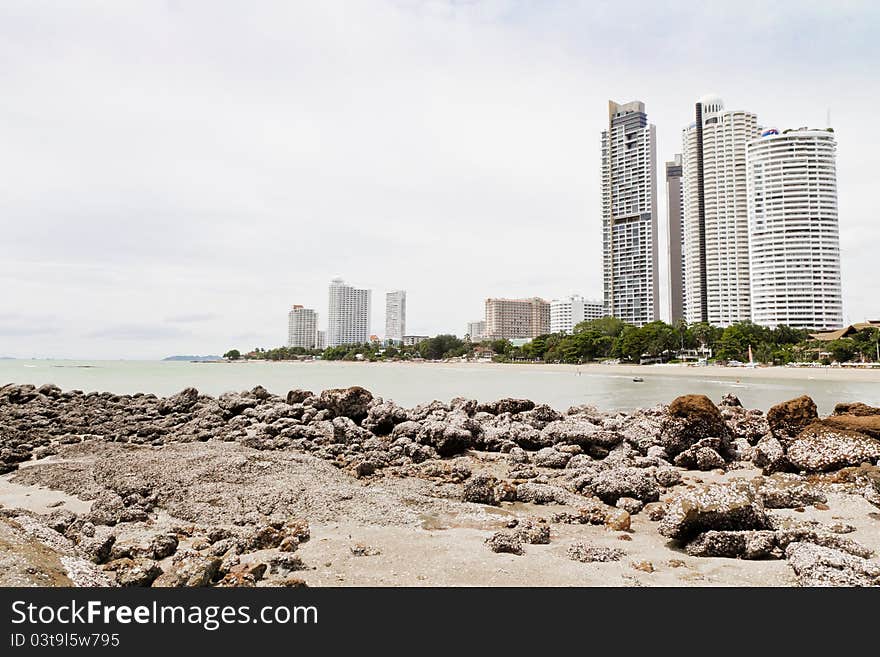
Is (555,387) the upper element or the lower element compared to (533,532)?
lower

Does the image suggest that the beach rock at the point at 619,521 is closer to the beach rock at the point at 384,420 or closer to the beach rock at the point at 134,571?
the beach rock at the point at 134,571

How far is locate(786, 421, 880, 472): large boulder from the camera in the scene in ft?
27.4

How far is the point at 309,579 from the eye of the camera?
4.51 m

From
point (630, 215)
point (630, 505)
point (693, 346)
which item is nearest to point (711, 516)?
point (630, 505)

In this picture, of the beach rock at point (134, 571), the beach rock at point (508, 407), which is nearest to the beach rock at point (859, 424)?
the beach rock at point (508, 407)

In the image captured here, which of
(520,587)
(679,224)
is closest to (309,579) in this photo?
(520,587)

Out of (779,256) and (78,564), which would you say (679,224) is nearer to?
(779,256)

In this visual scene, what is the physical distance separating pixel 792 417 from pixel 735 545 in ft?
24.5

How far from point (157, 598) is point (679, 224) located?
173626 millimetres

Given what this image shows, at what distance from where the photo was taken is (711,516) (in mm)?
5320

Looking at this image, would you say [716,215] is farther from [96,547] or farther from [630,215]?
[96,547]

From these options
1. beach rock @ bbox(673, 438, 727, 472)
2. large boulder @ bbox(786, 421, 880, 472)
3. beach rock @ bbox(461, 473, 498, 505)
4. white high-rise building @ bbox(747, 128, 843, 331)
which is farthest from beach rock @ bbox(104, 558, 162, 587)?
white high-rise building @ bbox(747, 128, 843, 331)

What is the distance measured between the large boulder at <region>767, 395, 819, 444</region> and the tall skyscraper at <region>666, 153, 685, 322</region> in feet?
487

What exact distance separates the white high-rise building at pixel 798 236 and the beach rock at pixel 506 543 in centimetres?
12807
